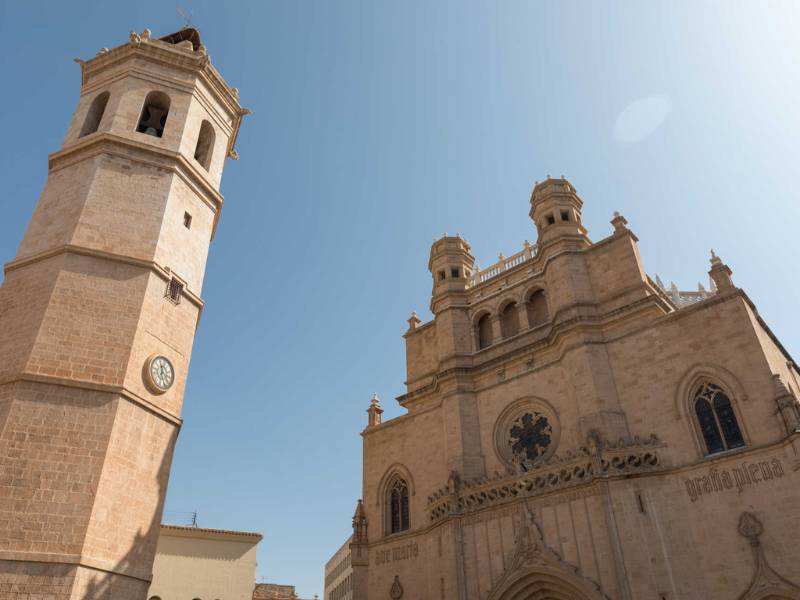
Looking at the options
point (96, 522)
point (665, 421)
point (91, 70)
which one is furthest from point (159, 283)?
point (665, 421)

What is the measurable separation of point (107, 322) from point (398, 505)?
11.7m

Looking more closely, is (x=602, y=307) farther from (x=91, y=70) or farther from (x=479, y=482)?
(x=91, y=70)

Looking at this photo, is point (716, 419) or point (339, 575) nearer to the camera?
point (716, 419)

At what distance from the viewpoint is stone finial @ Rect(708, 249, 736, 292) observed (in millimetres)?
16422

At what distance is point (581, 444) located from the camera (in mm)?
17109

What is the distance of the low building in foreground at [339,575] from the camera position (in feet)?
153

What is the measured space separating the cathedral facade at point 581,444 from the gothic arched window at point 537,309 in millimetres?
80

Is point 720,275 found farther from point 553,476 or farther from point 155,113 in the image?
point 155,113

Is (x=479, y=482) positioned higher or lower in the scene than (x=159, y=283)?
lower

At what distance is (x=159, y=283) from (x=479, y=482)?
35.5 ft

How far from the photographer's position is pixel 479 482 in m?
18.4

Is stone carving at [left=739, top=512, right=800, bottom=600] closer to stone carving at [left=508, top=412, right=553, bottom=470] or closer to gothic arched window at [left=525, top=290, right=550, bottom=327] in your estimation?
stone carving at [left=508, top=412, right=553, bottom=470]

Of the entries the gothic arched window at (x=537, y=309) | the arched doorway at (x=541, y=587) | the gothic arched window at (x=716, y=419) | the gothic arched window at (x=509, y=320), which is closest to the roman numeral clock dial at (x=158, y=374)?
the arched doorway at (x=541, y=587)

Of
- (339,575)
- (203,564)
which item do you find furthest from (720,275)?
(339,575)
